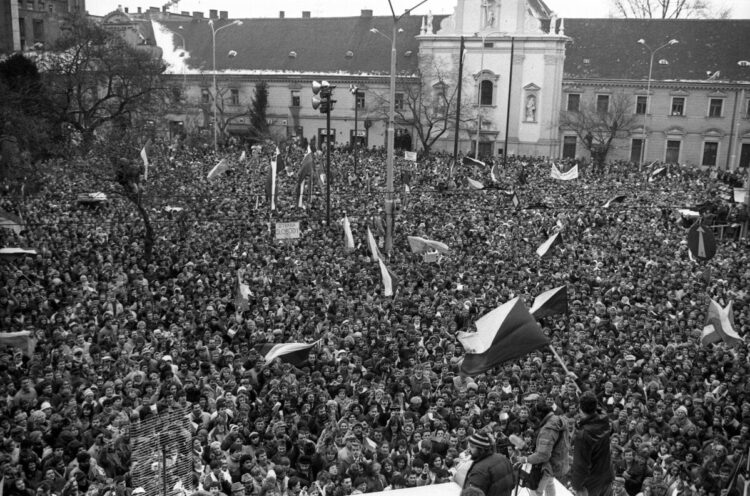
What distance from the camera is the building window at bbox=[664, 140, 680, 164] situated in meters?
58.5

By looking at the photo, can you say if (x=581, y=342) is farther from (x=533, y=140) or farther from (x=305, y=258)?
(x=533, y=140)

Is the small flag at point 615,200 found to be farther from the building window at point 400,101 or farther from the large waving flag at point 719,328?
the building window at point 400,101

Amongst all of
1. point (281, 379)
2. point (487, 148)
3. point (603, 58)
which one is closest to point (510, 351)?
point (281, 379)

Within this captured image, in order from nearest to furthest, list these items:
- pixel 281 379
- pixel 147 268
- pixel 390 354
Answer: pixel 281 379 < pixel 390 354 < pixel 147 268

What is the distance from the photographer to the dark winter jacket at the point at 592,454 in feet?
23.9

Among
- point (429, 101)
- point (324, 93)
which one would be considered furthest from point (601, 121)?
point (324, 93)

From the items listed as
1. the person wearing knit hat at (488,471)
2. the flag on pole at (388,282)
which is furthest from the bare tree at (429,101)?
the person wearing knit hat at (488,471)

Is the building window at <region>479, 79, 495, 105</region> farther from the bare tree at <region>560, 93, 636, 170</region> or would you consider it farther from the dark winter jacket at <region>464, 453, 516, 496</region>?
the dark winter jacket at <region>464, 453, 516, 496</region>

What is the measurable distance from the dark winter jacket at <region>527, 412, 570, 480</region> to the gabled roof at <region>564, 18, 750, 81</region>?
181 feet

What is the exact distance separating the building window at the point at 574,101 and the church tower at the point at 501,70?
1.93m

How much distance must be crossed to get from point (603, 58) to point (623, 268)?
42072 millimetres

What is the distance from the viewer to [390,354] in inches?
569

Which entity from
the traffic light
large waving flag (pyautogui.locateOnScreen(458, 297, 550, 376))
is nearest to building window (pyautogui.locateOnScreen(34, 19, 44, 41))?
the traffic light

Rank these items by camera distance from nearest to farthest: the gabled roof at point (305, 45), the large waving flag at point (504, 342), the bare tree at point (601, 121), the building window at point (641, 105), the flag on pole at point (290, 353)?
the large waving flag at point (504, 342)
the flag on pole at point (290, 353)
the bare tree at point (601, 121)
the building window at point (641, 105)
the gabled roof at point (305, 45)
